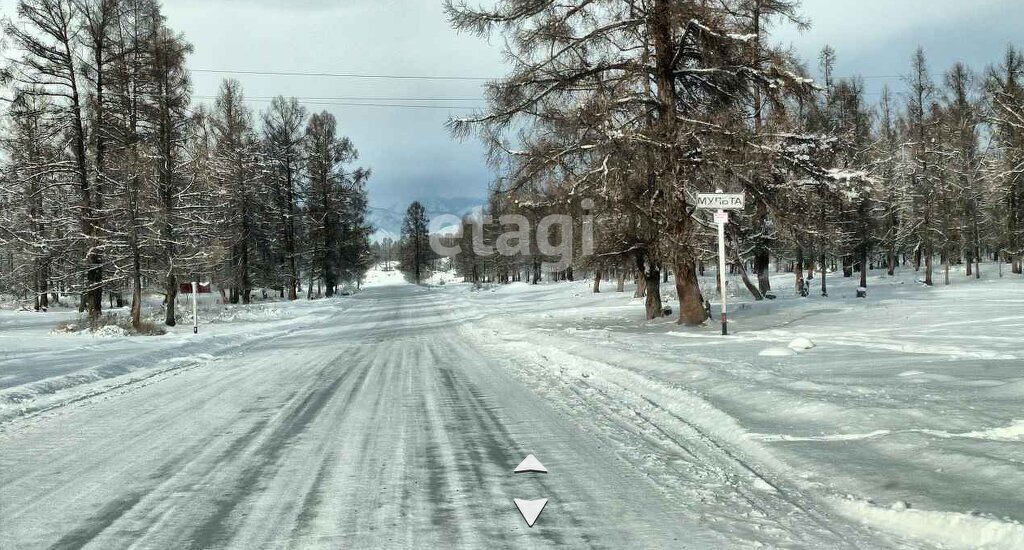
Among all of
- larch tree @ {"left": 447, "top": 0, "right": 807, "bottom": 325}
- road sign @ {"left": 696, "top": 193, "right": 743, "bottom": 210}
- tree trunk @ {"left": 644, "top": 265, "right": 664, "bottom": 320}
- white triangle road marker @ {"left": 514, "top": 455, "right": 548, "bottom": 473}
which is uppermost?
larch tree @ {"left": 447, "top": 0, "right": 807, "bottom": 325}

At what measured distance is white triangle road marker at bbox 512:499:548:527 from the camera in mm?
3888

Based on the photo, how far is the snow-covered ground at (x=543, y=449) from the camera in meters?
3.73

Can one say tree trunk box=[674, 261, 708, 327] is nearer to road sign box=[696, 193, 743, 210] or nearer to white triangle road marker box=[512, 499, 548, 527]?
road sign box=[696, 193, 743, 210]

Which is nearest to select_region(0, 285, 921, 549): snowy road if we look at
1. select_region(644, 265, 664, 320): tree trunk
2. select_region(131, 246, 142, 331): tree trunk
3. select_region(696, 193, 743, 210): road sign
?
select_region(696, 193, 743, 210): road sign

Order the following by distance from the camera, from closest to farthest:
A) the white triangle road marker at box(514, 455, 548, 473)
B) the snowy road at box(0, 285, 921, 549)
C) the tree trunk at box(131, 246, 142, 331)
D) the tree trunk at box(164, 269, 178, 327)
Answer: the snowy road at box(0, 285, 921, 549) < the white triangle road marker at box(514, 455, 548, 473) < the tree trunk at box(131, 246, 142, 331) < the tree trunk at box(164, 269, 178, 327)

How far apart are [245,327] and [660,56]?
56.6 ft

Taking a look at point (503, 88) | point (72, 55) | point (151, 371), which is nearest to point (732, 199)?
point (503, 88)

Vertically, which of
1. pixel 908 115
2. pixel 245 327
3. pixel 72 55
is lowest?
pixel 245 327

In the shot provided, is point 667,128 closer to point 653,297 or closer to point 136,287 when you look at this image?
point 653,297

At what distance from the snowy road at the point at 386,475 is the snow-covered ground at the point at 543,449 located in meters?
0.02

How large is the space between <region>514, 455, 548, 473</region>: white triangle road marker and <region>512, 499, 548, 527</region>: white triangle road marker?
681mm

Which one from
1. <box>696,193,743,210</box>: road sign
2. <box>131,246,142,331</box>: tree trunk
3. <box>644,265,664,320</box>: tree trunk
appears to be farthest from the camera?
<box>131,246,142,331</box>: tree trunk

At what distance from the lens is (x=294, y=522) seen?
387cm

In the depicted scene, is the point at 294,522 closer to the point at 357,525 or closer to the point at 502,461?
the point at 357,525
